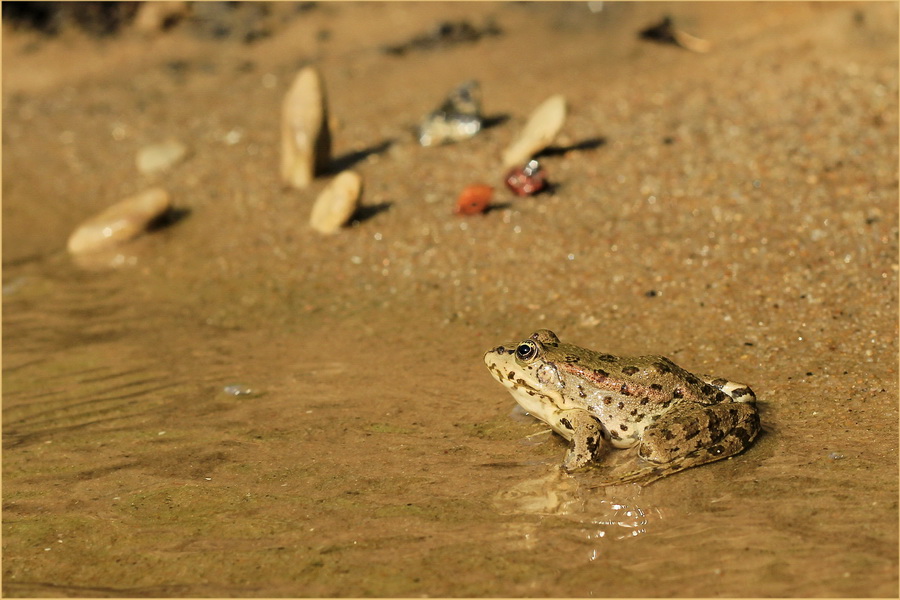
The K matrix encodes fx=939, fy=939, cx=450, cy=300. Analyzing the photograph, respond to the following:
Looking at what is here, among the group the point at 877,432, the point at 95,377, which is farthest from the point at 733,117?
the point at 95,377

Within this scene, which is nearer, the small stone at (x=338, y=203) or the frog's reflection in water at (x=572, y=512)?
the frog's reflection in water at (x=572, y=512)

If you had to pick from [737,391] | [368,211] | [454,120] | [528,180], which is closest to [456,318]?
[528,180]

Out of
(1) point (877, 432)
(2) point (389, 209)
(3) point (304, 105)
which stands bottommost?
(1) point (877, 432)

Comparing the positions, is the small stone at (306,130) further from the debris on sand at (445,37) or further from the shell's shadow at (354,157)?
the debris on sand at (445,37)

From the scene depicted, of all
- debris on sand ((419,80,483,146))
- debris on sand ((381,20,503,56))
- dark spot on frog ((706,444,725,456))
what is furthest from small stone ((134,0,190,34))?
dark spot on frog ((706,444,725,456))

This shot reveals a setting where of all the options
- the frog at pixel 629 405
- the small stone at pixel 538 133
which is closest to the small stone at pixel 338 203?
the small stone at pixel 538 133

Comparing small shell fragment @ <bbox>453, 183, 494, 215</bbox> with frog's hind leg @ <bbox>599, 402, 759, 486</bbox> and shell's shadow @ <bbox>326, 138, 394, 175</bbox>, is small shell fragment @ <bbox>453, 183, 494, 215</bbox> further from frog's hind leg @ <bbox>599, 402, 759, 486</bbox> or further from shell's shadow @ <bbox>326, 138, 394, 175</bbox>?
frog's hind leg @ <bbox>599, 402, 759, 486</bbox>

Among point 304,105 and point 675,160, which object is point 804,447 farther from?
point 304,105
